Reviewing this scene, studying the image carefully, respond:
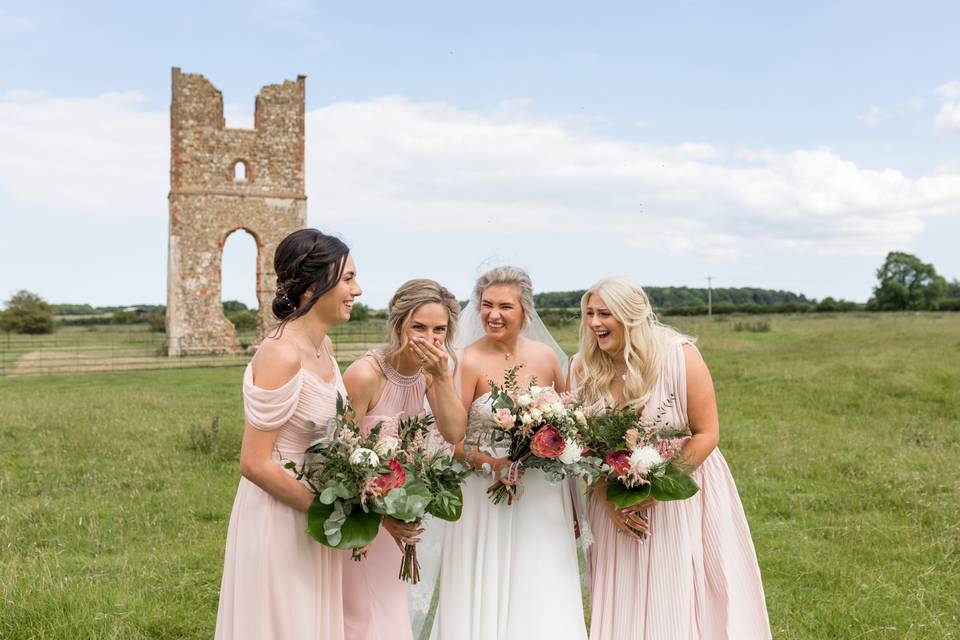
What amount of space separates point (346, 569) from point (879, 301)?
103 metres

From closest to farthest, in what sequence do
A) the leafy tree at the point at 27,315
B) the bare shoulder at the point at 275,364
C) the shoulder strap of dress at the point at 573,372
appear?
the bare shoulder at the point at 275,364, the shoulder strap of dress at the point at 573,372, the leafy tree at the point at 27,315

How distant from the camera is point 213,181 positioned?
99.3ft

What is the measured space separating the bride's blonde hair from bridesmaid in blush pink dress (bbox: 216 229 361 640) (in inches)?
56.4

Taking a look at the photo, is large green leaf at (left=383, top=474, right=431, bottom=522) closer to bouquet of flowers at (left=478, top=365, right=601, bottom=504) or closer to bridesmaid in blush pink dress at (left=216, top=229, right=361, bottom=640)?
bridesmaid in blush pink dress at (left=216, top=229, right=361, bottom=640)

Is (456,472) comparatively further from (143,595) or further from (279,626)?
(143,595)

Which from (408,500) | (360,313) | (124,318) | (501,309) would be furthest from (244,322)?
(408,500)

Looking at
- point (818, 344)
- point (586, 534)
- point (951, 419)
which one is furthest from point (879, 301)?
point (586, 534)

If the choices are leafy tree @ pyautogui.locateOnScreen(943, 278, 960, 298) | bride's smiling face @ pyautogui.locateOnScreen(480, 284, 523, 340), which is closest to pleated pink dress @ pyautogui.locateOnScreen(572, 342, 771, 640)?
bride's smiling face @ pyautogui.locateOnScreen(480, 284, 523, 340)

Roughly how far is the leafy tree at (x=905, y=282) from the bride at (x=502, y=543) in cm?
9835

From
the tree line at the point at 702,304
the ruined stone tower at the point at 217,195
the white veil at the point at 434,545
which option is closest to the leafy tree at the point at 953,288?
the tree line at the point at 702,304

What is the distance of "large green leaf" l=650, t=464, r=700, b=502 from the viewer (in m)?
4.09

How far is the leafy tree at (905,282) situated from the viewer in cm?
9519

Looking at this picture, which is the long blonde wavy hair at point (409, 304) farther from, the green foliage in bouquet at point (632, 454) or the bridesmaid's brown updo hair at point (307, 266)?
the green foliage in bouquet at point (632, 454)

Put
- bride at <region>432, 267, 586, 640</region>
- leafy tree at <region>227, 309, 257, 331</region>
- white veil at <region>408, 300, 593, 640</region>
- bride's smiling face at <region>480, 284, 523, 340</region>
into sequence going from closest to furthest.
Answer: bride at <region>432, 267, 586, 640</region> → bride's smiling face at <region>480, 284, 523, 340</region> → white veil at <region>408, 300, 593, 640</region> → leafy tree at <region>227, 309, 257, 331</region>
